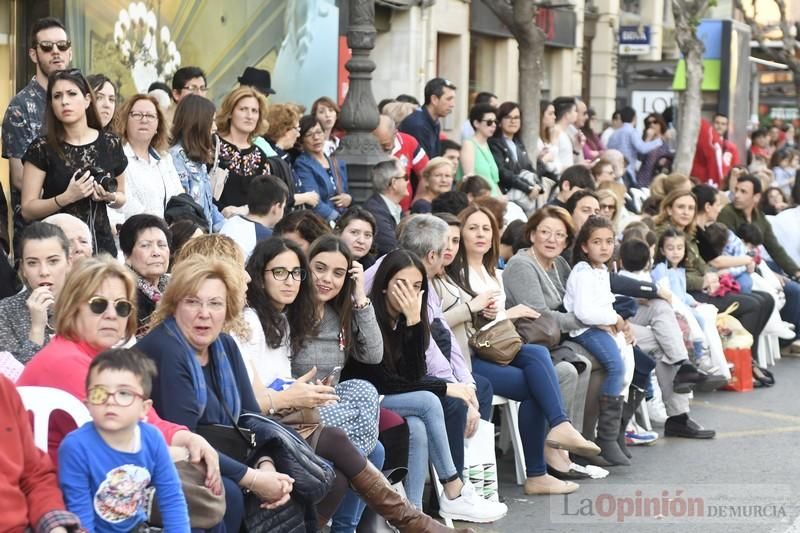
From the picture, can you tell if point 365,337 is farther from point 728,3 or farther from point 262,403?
point 728,3

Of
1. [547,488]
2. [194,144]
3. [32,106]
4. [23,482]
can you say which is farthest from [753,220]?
[23,482]

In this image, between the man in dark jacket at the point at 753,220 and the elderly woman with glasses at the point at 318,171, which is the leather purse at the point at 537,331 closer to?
the elderly woman with glasses at the point at 318,171

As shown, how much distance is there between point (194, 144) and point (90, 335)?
386 cm

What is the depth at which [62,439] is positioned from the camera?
5414mm

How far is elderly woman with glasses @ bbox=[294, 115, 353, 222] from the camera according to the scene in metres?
11.1

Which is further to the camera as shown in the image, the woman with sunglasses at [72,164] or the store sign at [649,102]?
the store sign at [649,102]

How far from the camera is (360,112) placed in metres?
11.7

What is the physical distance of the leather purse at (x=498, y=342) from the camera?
29.5 ft

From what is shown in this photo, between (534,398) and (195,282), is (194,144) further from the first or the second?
(195,282)

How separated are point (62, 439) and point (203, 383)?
873 mm

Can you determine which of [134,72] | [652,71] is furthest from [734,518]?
[652,71]

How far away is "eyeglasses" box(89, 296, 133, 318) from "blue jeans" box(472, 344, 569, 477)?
3655 millimetres

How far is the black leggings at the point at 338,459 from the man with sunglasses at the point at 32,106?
2.37 m

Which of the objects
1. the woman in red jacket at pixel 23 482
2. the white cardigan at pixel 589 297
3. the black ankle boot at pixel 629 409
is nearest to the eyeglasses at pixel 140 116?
the white cardigan at pixel 589 297
